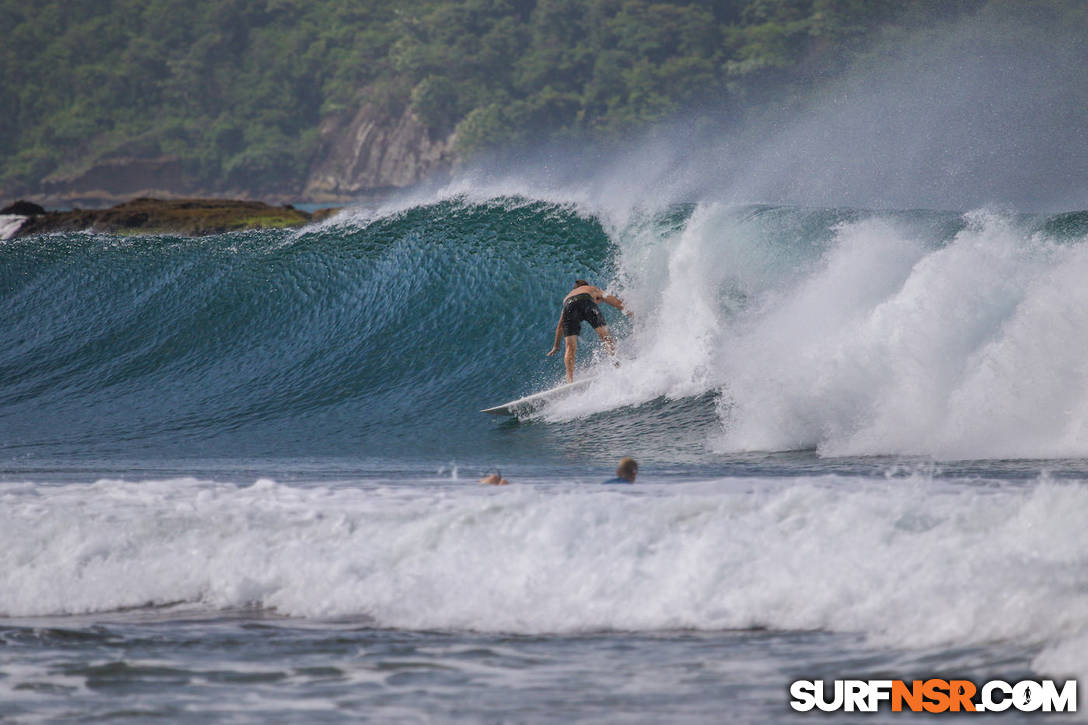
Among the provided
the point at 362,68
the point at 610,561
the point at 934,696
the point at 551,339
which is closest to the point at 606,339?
the point at 551,339

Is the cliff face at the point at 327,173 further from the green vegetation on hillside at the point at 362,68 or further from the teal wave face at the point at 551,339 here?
the teal wave face at the point at 551,339

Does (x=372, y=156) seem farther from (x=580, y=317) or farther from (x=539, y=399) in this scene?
(x=539, y=399)

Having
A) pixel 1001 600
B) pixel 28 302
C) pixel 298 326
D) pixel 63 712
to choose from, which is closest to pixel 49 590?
pixel 63 712

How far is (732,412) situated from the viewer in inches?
444

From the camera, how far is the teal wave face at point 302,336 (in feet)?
45.6

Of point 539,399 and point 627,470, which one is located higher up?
point 539,399

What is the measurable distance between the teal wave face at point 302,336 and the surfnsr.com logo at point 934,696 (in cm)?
774

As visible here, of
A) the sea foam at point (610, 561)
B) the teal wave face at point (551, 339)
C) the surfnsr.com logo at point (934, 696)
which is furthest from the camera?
A: the teal wave face at point (551, 339)

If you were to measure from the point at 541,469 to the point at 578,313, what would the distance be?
346 cm

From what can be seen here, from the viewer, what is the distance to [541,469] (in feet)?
33.9

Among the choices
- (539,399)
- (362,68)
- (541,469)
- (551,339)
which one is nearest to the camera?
(541,469)

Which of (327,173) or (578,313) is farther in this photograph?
(327,173)

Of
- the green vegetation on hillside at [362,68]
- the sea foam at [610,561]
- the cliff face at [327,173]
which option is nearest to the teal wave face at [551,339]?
the sea foam at [610,561]

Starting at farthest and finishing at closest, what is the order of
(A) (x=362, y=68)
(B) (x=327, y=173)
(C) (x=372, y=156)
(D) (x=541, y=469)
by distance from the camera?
(A) (x=362, y=68)
(B) (x=327, y=173)
(C) (x=372, y=156)
(D) (x=541, y=469)
